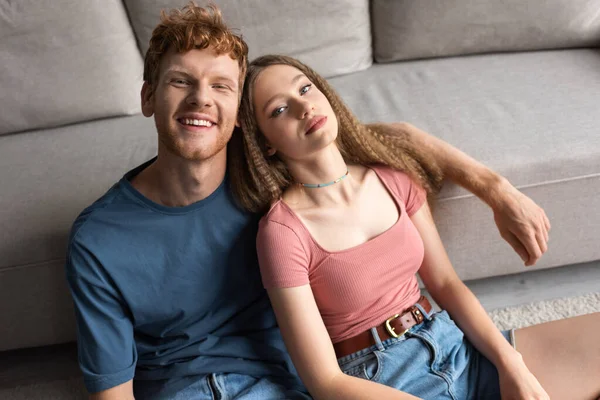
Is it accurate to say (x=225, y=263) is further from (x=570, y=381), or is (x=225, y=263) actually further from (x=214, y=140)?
(x=570, y=381)

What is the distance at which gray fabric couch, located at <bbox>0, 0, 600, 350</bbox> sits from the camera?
1373mm

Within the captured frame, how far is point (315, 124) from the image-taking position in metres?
1.01

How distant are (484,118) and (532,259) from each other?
498 mm

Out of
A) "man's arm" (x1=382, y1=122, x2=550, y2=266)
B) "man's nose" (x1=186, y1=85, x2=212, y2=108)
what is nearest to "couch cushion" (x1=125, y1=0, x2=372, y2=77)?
"man's arm" (x1=382, y1=122, x2=550, y2=266)

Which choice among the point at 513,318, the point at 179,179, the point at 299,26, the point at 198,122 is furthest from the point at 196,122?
the point at 513,318

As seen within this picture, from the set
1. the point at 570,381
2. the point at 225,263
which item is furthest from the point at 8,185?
the point at 570,381

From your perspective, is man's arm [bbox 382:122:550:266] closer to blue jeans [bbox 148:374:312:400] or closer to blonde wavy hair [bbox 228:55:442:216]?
blonde wavy hair [bbox 228:55:442:216]

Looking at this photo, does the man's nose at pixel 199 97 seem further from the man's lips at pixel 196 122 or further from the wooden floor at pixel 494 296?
the wooden floor at pixel 494 296

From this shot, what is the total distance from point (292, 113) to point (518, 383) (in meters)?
0.65

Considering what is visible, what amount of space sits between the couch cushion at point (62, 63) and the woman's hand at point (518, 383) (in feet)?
4.55

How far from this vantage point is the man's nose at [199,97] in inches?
40.0

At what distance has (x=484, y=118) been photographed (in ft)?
4.88

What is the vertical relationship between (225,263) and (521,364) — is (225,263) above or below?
above

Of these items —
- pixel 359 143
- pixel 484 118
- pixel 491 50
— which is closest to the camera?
pixel 359 143
